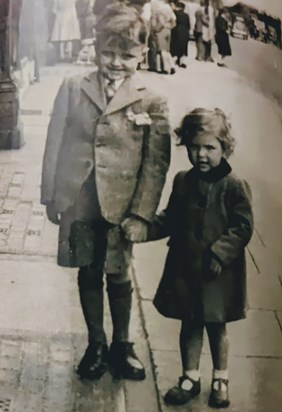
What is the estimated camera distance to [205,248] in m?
1.65

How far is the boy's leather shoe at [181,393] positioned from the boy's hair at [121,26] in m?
0.50

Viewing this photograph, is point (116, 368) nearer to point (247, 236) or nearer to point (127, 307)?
point (127, 307)

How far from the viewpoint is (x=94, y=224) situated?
1.63 m

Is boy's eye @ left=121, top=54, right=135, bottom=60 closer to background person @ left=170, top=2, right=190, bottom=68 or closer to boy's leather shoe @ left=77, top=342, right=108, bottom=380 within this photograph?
background person @ left=170, top=2, right=190, bottom=68

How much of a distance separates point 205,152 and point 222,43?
0.17 meters

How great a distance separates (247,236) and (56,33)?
41 cm

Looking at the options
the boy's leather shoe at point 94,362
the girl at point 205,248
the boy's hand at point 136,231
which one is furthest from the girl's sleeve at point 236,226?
the boy's leather shoe at point 94,362

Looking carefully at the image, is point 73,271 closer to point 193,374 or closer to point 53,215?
point 53,215

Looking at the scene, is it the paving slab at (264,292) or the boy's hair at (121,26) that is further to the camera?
the paving slab at (264,292)

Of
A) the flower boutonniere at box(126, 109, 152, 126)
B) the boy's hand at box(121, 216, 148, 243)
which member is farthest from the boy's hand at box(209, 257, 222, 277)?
the flower boutonniere at box(126, 109, 152, 126)

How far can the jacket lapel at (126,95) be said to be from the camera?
63.2 inches

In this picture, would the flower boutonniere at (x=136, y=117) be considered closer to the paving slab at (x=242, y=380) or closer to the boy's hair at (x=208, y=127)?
the boy's hair at (x=208, y=127)

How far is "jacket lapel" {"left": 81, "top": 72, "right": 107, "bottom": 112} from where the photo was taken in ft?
5.27

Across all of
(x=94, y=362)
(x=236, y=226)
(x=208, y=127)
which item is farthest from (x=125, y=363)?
(x=208, y=127)
